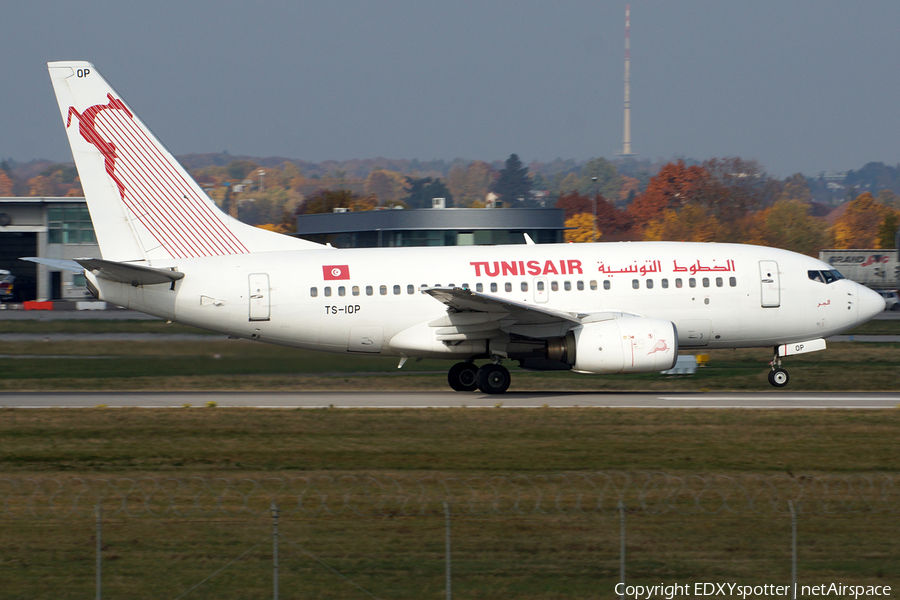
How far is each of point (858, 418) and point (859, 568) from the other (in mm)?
13116

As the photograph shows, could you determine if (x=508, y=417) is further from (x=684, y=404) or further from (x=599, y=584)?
A: (x=599, y=584)

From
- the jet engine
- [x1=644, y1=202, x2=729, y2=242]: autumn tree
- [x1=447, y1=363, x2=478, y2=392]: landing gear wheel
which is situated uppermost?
[x1=644, y1=202, x2=729, y2=242]: autumn tree

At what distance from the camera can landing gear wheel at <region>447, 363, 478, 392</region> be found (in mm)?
28766

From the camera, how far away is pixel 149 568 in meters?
10.8

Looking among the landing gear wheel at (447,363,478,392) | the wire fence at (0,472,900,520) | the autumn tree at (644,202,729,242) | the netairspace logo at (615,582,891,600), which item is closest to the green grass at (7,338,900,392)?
the landing gear wheel at (447,363,478,392)

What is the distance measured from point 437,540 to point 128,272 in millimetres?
17286

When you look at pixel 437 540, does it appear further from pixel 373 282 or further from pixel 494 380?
pixel 373 282

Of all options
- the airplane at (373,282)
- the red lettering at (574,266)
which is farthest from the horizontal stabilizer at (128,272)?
the red lettering at (574,266)

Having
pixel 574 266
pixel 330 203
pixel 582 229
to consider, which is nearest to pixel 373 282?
pixel 574 266

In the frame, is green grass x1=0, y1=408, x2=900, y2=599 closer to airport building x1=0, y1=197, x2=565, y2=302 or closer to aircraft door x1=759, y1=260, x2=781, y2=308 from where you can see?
aircraft door x1=759, y1=260, x2=781, y2=308

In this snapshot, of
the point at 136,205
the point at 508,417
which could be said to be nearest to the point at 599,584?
the point at 508,417

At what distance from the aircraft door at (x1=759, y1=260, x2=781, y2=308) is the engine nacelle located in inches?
152

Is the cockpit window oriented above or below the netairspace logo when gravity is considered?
above

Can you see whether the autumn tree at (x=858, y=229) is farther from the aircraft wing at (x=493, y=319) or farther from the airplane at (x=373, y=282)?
the aircraft wing at (x=493, y=319)
